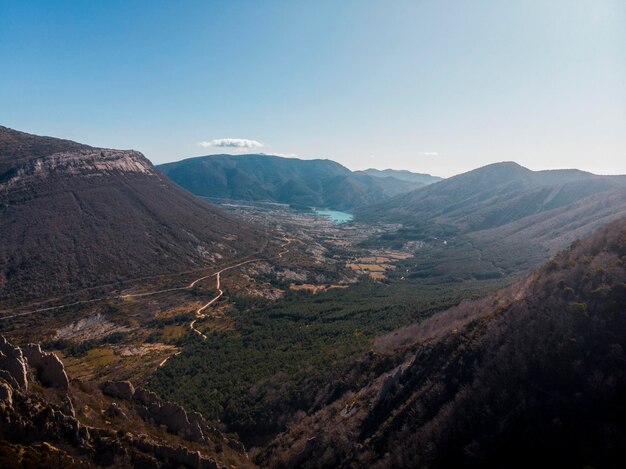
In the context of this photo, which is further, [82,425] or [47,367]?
[47,367]

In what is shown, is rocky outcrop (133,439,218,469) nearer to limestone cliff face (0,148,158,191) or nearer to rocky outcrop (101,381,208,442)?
rocky outcrop (101,381,208,442)

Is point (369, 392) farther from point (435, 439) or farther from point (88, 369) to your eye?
point (88, 369)

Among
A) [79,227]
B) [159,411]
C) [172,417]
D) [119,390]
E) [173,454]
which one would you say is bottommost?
[172,417]

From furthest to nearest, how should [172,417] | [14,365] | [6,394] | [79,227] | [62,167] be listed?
[62,167] → [79,227] → [172,417] → [14,365] → [6,394]

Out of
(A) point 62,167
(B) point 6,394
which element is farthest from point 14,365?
(A) point 62,167

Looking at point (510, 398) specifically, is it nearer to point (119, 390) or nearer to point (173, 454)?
point (173, 454)

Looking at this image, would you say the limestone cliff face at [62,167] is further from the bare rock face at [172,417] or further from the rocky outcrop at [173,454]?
the rocky outcrop at [173,454]

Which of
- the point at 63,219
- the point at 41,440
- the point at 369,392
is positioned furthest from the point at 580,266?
the point at 63,219

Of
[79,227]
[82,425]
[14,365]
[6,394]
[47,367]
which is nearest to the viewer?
[6,394]
